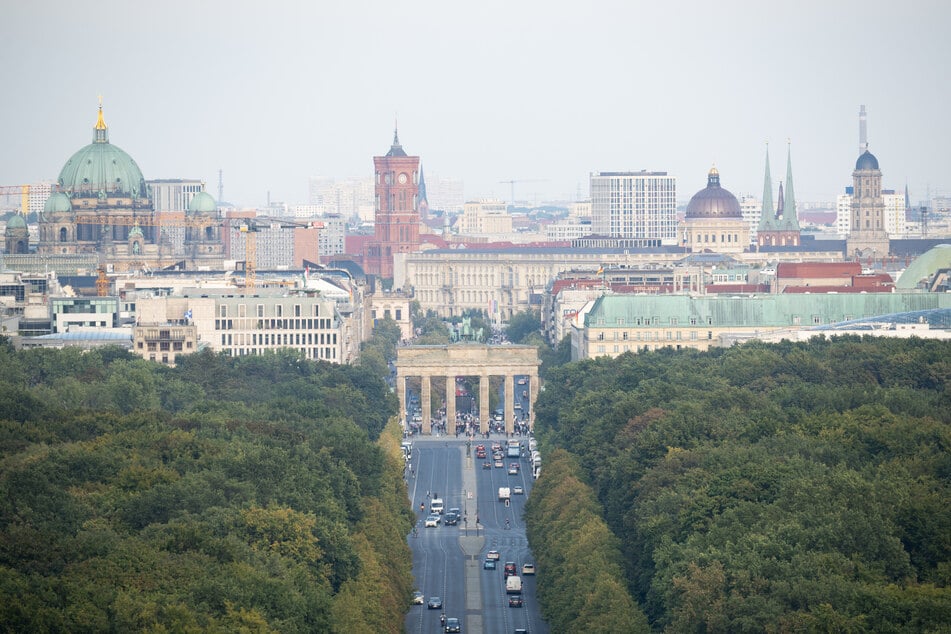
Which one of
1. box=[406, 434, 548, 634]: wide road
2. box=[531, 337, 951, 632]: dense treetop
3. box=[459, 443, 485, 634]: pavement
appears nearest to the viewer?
box=[531, 337, 951, 632]: dense treetop

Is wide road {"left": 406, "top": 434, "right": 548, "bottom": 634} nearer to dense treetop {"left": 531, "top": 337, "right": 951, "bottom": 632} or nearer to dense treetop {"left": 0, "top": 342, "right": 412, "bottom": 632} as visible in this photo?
dense treetop {"left": 0, "top": 342, "right": 412, "bottom": 632}

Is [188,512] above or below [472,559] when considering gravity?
above

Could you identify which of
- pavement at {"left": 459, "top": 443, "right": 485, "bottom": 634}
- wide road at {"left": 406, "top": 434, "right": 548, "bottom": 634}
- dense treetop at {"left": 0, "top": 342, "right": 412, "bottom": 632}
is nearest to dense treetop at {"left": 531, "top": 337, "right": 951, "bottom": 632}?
wide road at {"left": 406, "top": 434, "right": 548, "bottom": 634}

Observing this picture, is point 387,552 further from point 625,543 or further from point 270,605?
point 270,605

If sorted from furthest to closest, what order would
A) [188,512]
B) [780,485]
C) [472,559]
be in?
1. [472,559]
2. [780,485]
3. [188,512]

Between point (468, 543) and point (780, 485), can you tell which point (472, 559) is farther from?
point (780, 485)

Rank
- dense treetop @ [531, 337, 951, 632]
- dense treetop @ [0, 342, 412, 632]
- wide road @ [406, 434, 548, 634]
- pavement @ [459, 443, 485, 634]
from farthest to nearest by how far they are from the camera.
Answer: wide road @ [406, 434, 548, 634]
pavement @ [459, 443, 485, 634]
dense treetop @ [531, 337, 951, 632]
dense treetop @ [0, 342, 412, 632]

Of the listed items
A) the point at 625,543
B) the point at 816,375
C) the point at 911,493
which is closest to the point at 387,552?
the point at 625,543

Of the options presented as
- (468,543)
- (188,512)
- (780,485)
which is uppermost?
(780,485)

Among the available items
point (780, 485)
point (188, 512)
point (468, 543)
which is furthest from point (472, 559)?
point (188, 512)

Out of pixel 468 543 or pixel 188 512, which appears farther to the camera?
pixel 468 543
